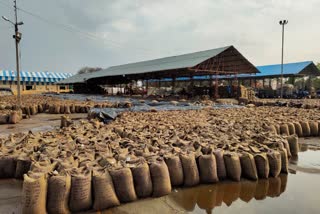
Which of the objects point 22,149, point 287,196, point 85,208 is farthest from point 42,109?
point 287,196

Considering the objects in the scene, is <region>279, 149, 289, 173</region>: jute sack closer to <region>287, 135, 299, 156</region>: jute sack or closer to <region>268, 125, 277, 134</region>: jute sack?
<region>287, 135, 299, 156</region>: jute sack

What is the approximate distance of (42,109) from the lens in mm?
16328

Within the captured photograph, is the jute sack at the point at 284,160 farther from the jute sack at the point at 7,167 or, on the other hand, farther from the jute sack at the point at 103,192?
the jute sack at the point at 7,167

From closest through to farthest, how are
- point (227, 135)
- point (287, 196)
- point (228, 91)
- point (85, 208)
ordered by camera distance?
point (85, 208) → point (287, 196) → point (227, 135) → point (228, 91)

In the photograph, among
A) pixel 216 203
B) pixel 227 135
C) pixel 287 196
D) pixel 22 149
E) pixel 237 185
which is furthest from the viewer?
pixel 227 135

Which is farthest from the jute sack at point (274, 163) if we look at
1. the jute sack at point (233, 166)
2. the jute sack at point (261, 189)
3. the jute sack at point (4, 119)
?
the jute sack at point (4, 119)

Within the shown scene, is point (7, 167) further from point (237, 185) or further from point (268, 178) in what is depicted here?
point (268, 178)

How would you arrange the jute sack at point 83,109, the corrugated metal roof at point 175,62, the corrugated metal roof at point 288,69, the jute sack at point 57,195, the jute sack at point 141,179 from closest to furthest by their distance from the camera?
the jute sack at point 57,195
the jute sack at point 141,179
the jute sack at point 83,109
the corrugated metal roof at point 175,62
the corrugated metal roof at point 288,69

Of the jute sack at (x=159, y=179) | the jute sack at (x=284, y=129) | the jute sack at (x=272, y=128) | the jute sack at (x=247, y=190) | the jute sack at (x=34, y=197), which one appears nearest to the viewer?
the jute sack at (x=34, y=197)

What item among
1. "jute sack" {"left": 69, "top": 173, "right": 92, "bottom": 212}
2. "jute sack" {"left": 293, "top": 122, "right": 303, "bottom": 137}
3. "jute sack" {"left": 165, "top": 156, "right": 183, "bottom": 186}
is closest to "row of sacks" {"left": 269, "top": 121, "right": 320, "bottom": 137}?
"jute sack" {"left": 293, "top": 122, "right": 303, "bottom": 137}

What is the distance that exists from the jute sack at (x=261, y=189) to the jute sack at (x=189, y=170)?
978 mm

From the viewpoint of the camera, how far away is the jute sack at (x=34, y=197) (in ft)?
10.0

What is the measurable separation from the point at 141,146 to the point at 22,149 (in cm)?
234

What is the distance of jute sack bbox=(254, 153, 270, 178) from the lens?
454 centimetres
